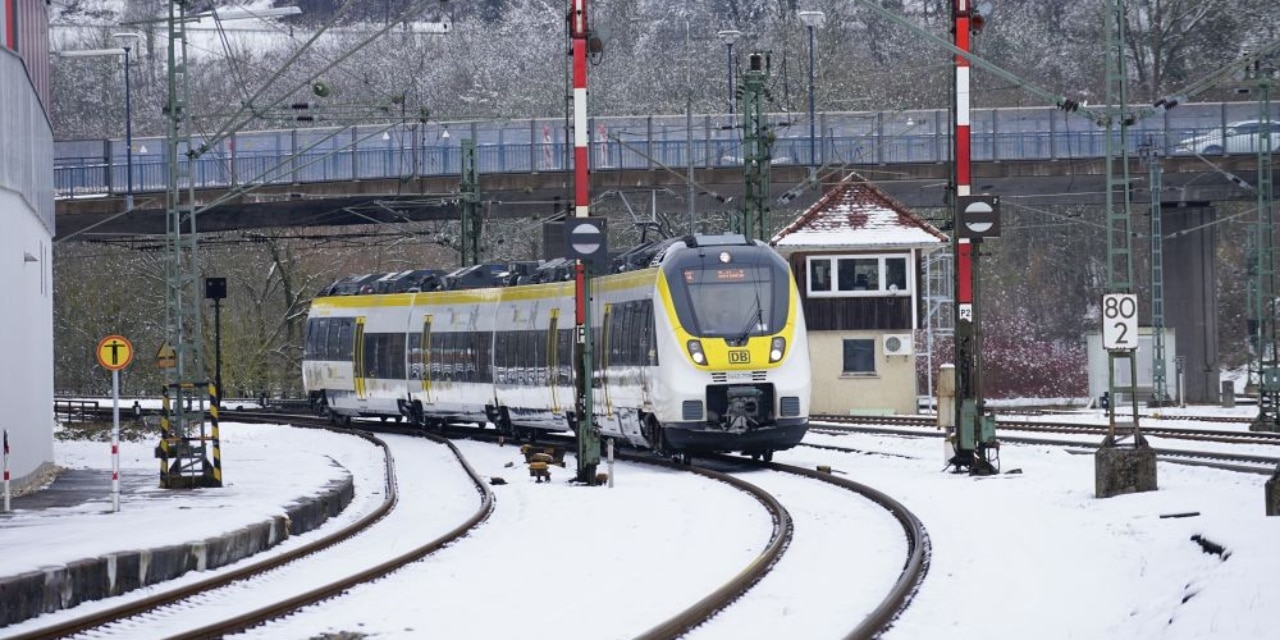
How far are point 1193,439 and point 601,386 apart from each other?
9.96m

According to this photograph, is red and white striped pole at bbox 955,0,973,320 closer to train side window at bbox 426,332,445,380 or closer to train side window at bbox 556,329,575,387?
train side window at bbox 556,329,575,387

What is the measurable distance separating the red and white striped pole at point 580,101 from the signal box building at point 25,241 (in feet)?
24.8

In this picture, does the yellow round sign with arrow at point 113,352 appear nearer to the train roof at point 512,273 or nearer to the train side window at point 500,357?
the train roof at point 512,273

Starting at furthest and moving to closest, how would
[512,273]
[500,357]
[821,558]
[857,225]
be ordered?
1. [857,225]
2. [512,273]
3. [500,357]
4. [821,558]

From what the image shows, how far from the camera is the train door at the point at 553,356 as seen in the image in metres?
36.8

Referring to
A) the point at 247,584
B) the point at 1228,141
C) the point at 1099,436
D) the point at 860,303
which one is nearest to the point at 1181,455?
the point at 1099,436

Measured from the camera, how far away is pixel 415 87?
13562 cm

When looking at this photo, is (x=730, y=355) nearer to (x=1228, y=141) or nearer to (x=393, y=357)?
(x=393, y=357)

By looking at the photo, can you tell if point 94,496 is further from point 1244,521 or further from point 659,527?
point 1244,521

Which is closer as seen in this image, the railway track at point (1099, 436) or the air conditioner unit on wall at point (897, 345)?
the railway track at point (1099, 436)

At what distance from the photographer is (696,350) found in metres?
29.6

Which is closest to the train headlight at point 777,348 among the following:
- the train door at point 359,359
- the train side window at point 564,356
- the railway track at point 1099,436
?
the railway track at point 1099,436

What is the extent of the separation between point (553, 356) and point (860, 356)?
884 inches

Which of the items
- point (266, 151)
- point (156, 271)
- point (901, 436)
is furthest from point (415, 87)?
point (901, 436)
